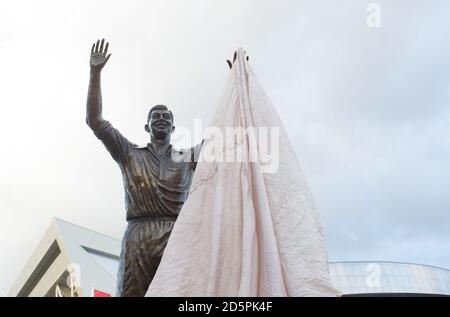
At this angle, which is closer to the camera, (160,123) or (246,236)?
(246,236)

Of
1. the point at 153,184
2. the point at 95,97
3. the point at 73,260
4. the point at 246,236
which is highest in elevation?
the point at 73,260

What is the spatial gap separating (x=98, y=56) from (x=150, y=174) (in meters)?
0.95

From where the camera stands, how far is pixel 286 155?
2238 mm

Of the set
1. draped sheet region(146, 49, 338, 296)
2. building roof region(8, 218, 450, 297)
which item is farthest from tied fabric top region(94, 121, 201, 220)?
building roof region(8, 218, 450, 297)

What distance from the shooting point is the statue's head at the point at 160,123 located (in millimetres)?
3469

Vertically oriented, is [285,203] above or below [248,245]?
above

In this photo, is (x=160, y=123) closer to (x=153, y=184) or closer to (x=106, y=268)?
(x=153, y=184)

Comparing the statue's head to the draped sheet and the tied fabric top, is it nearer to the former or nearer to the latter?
the tied fabric top

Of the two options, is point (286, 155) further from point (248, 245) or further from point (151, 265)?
point (151, 265)

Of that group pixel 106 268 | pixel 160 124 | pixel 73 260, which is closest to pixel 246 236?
pixel 160 124

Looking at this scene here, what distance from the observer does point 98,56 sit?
3297 millimetres
